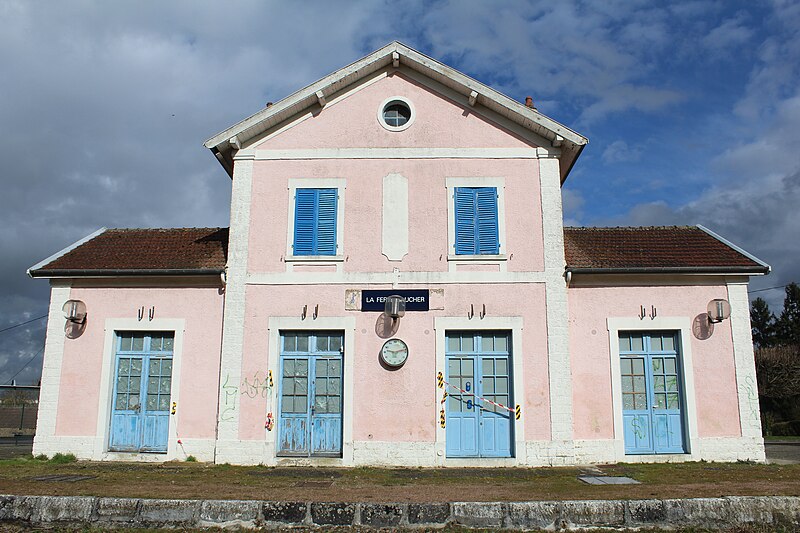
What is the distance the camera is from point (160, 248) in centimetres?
1234

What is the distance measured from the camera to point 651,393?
11.2 metres

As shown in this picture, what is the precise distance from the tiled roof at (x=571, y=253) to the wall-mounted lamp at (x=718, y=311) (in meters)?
0.58

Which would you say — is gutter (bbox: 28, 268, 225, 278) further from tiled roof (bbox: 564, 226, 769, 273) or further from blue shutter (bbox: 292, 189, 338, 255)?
tiled roof (bbox: 564, 226, 769, 273)

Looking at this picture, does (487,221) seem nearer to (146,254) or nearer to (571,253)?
(571,253)

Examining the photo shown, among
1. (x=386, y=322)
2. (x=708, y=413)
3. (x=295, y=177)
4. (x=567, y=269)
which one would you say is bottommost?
(x=708, y=413)

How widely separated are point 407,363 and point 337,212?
2.94 meters

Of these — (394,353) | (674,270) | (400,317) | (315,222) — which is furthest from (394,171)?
(674,270)

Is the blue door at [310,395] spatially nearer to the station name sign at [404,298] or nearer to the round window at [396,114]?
the station name sign at [404,298]

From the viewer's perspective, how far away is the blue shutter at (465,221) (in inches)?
447

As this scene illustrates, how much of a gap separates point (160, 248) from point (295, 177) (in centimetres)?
300

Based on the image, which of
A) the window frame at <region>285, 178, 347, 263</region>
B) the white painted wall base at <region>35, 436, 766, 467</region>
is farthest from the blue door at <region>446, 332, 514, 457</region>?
the window frame at <region>285, 178, 347, 263</region>

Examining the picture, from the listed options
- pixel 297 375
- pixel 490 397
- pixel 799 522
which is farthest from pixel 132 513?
pixel 799 522

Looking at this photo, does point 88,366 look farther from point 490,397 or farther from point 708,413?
point 708,413

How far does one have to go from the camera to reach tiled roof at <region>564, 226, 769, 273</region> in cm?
1134
